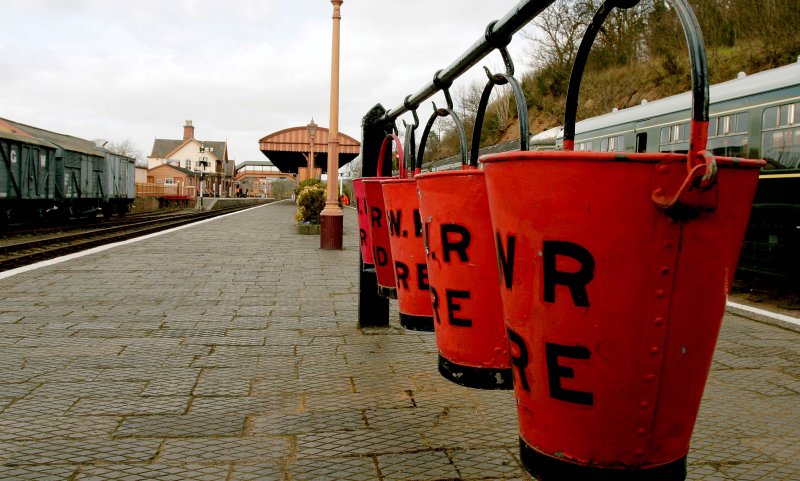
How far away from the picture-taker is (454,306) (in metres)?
2.14

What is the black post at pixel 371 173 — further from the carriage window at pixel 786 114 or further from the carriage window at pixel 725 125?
the carriage window at pixel 725 125

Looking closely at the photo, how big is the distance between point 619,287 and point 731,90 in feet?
33.7

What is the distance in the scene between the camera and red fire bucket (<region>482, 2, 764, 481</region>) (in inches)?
49.2

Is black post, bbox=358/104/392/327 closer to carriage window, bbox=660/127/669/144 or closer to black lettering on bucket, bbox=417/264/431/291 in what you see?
black lettering on bucket, bbox=417/264/431/291

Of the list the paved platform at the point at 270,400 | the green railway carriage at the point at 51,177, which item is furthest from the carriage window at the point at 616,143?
the green railway carriage at the point at 51,177

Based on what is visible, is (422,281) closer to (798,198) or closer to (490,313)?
(490,313)

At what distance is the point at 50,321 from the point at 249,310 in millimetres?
1622

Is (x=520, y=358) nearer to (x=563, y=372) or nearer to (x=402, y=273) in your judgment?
(x=563, y=372)

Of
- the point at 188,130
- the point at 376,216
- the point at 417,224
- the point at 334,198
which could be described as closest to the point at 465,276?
the point at 417,224

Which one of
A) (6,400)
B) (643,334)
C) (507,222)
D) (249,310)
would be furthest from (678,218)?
(249,310)

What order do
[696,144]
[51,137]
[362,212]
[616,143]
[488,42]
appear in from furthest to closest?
[51,137] < [616,143] < [362,212] < [488,42] < [696,144]

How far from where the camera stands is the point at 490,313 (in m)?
2.11

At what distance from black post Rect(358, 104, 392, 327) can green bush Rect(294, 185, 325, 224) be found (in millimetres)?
12032

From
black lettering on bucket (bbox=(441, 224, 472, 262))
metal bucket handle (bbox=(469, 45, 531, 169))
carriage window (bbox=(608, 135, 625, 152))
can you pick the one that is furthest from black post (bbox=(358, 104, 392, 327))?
carriage window (bbox=(608, 135, 625, 152))
